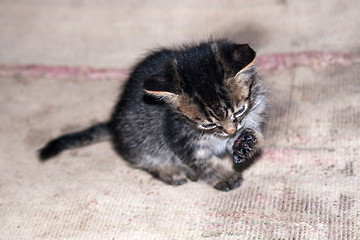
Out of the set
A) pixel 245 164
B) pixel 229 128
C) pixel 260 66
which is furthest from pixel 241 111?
pixel 260 66

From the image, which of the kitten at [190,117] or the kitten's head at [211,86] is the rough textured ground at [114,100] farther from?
the kitten's head at [211,86]

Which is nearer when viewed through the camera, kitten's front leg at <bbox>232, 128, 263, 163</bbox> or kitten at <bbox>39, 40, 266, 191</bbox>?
kitten at <bbox>39, 40, 266, 191</bbox>

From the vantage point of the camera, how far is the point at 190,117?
2744 millimetres

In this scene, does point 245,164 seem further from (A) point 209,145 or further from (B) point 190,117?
(B) point 190,117

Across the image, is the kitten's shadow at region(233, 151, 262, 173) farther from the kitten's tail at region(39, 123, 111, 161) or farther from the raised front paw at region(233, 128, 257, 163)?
the kitten's tail at region(39, 123, 111, 161)

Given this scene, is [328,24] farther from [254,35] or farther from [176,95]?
[176,95]

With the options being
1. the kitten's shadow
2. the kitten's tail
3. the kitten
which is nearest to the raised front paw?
the kitten

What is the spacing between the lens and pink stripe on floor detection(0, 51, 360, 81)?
13.2 feet

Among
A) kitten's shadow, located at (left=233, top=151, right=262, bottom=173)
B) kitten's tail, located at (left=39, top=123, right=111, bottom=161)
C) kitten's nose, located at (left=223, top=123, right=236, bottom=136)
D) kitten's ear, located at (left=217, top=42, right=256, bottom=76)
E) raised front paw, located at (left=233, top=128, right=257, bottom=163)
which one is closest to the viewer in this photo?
kitten's ear, located at (left=217, top=42, right=256, bottom=76)

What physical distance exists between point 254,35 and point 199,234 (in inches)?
97.6

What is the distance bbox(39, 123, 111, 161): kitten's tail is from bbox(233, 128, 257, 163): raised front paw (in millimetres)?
1044

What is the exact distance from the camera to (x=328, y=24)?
174 inches

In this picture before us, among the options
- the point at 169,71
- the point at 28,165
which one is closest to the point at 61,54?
the point at 28,165

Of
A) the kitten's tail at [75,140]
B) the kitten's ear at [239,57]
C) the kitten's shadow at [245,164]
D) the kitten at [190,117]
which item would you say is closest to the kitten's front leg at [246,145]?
the kitten at [190,117]
